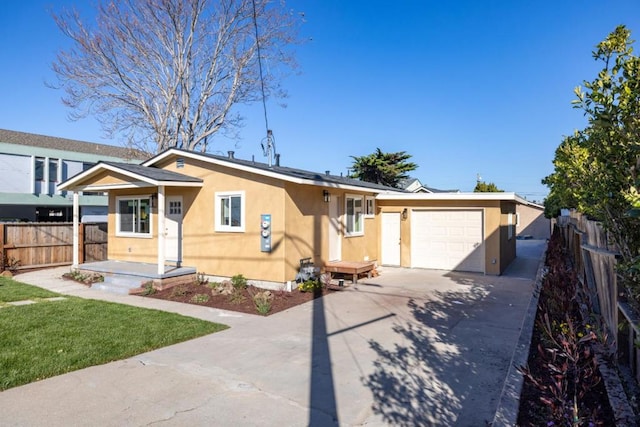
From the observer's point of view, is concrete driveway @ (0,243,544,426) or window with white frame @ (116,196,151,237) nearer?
concrete driveway @ (0,243,544,426)

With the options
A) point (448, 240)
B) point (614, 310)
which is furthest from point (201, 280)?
point (614, 310)

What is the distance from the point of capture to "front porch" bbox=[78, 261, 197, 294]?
10.2 metres

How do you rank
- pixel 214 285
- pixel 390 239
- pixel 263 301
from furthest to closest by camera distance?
pixel 390 239 → pixel 214 285 → pixel 263 301

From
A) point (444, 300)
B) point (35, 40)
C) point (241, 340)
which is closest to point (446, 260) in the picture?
point (444, 300)

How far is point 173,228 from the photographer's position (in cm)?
1202

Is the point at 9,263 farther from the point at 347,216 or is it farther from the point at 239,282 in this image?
the point at 347,216

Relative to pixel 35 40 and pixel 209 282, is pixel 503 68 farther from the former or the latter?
pixel 35 40

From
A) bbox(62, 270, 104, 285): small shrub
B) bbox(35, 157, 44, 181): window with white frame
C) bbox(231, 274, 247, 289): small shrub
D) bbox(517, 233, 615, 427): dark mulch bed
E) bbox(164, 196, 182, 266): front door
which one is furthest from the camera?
bbox(35, 157, 44, 181): window with white frame

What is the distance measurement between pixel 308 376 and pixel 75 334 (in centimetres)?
399

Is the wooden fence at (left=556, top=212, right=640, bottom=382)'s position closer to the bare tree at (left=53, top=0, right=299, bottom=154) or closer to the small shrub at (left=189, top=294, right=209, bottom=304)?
the small shrub at (left=189, top=294, right=209, bottom=304)

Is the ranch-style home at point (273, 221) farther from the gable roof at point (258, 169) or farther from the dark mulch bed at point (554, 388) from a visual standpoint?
the dark mulch bed at point (554, 388)

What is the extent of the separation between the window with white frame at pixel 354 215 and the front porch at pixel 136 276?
499 centimetres

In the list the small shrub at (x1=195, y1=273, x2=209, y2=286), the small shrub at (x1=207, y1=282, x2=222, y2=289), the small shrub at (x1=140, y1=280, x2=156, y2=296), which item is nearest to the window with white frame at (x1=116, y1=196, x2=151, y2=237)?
the small shrub at (x1=195, y1=273, x2=209, y2=286)

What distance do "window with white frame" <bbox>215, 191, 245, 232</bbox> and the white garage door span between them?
6325mm
